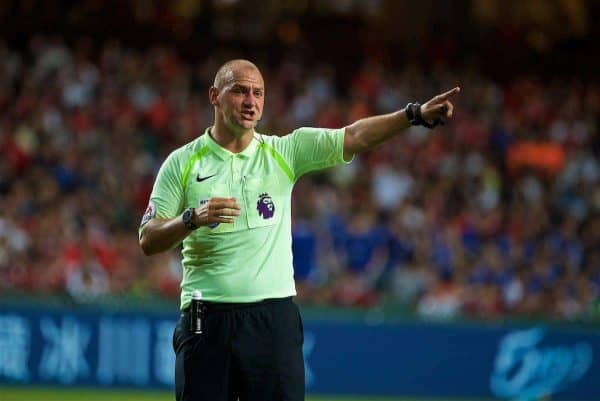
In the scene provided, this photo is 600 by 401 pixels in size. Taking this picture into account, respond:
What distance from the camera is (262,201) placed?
20.4 ft

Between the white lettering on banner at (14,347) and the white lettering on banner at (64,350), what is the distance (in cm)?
18

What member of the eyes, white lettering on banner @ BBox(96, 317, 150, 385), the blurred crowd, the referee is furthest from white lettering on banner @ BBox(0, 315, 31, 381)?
the eyes

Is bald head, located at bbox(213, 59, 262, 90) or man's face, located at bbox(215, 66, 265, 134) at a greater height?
bald head, located at bbox(213, 59, 262, 90)

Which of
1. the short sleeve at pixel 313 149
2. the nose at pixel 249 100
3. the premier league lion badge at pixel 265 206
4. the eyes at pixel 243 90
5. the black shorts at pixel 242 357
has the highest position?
the eyes at pixel 243 90

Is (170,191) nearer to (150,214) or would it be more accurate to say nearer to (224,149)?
(150,214)

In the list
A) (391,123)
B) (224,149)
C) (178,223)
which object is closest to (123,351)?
(224,149)

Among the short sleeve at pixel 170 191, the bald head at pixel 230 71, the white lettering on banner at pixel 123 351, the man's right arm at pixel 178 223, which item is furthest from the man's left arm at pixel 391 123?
the white lettering on banner at pixel 123 351

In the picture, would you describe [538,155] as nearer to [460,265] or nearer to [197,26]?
[460,265]

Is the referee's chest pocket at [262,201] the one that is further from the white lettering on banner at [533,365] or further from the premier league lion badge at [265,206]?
the white lettering on banner at [533,365]

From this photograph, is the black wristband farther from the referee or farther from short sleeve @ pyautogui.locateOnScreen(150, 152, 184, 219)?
short sleeve @ pyautogui.locateOnScreen(150, 152, 184, 219)

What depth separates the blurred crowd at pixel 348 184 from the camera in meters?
14.4

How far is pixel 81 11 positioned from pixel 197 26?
6.27ft

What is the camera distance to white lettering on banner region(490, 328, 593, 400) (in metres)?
13.2

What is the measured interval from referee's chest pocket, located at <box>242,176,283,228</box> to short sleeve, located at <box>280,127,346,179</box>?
0.15 m
